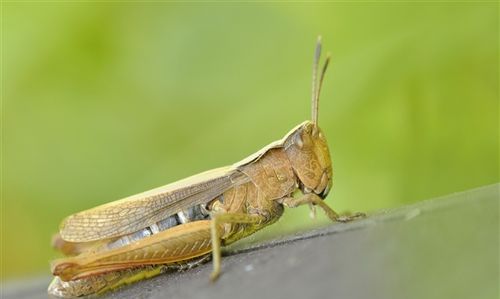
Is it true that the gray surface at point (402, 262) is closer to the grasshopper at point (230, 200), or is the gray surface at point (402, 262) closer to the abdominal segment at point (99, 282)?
the abdominal segment at point (99, 282)

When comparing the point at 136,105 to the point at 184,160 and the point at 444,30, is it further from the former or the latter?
the point at 444,30

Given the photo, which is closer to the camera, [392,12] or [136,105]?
[392,12]

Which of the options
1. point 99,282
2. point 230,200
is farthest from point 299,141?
point 99,282

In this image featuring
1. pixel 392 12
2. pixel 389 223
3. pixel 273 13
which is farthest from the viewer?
pixel 273 13

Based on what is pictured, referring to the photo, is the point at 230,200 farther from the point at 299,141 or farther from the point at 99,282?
the point at 99,282

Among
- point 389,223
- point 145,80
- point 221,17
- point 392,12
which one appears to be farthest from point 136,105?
point 389,223
